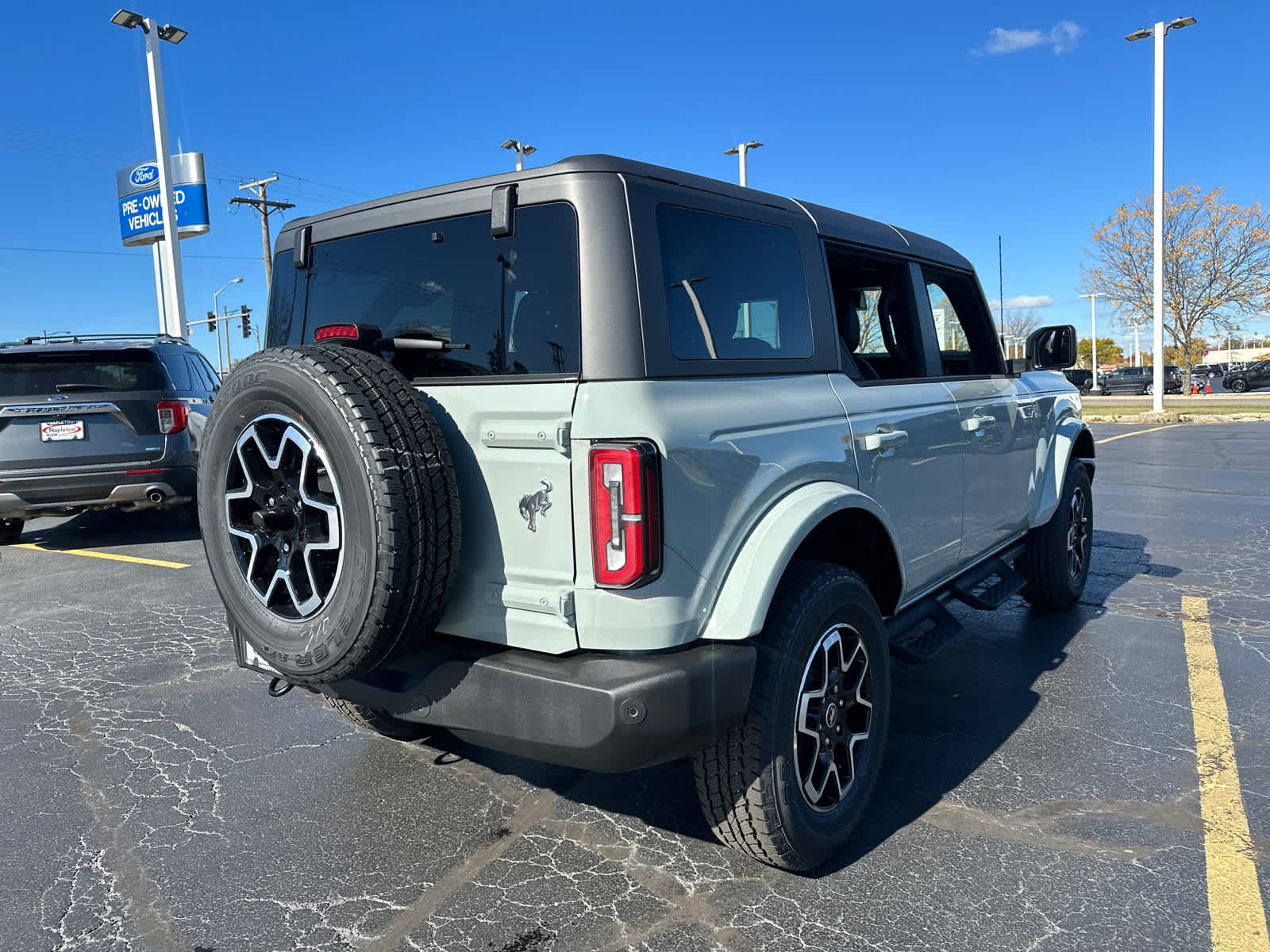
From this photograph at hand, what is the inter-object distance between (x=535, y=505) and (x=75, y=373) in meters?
6.62

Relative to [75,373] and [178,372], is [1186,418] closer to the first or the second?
[178,372]

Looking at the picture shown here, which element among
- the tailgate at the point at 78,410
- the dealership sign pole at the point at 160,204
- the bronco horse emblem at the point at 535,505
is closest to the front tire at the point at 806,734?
the bronco horse emblem at the point at 535,505

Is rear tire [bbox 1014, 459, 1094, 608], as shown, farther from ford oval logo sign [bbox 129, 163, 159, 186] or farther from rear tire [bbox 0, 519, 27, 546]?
ford oval logo sign [bbox 129, 163, 159, 186]

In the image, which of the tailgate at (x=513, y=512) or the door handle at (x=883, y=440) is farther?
the door handle at (x=883, y=440)

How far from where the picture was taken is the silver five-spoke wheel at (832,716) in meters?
2.71

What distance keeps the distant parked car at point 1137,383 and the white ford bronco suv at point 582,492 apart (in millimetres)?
49146

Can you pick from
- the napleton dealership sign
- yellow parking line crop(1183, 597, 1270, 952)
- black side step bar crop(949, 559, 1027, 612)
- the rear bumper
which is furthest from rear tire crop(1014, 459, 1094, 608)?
the napleton dealership sign

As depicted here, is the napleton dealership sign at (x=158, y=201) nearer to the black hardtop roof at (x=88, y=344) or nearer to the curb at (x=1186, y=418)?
the black hardtop roof at (x=88, y=344)

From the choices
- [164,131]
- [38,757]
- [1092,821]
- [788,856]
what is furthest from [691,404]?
[164,131]

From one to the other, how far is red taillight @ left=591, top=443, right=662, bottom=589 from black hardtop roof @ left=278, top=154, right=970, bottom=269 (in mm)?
793

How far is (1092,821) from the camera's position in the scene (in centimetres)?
295

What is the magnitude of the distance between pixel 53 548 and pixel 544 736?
790cm

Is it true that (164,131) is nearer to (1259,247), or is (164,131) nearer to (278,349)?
(278,349)

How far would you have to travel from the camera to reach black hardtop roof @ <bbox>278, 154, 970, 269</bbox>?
246cm
